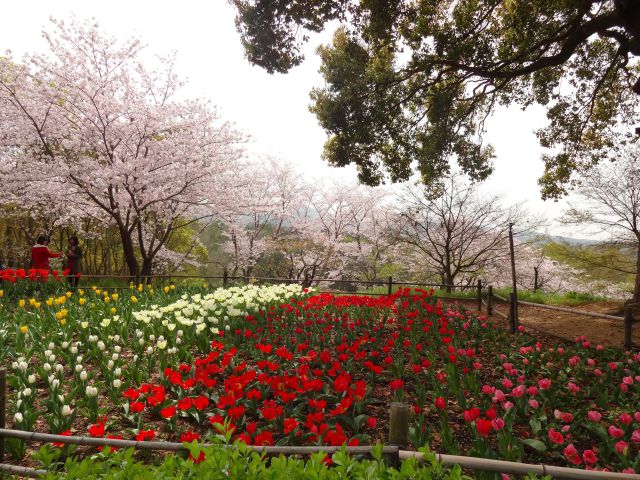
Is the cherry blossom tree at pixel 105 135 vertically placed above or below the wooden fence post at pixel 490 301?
above

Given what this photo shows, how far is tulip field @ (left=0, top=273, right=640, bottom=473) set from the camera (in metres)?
3.28

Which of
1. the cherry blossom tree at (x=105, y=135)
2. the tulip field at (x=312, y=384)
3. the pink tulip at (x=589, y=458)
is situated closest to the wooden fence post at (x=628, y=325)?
the tulip field at (x=312, y=384)

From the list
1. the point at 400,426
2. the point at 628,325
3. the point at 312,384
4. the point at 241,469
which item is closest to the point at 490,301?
the point at 628,325

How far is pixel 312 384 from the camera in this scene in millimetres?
3461

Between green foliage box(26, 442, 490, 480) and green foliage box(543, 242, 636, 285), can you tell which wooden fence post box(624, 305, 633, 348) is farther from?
green foliage box(543, 242, 636, 285)

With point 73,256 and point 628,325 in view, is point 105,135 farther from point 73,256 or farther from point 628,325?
point 628,325

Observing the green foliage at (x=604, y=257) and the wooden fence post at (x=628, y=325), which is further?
the green foliage at (x=604, y=257)

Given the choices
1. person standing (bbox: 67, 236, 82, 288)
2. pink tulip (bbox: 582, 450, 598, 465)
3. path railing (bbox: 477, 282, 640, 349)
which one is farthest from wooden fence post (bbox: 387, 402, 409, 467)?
person standing (bbox: 67, 236, 82, 288)

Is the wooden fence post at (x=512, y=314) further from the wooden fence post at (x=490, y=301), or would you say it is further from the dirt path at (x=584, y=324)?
the wooden fence post at (x=490, y=301)

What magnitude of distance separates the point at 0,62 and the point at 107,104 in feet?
25.5

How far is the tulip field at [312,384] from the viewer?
3.28m

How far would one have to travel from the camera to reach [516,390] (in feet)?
11.5

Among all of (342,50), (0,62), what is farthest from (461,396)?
(0,62)

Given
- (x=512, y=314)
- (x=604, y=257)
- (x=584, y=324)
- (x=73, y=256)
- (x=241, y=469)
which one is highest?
(x=604, y=257)
